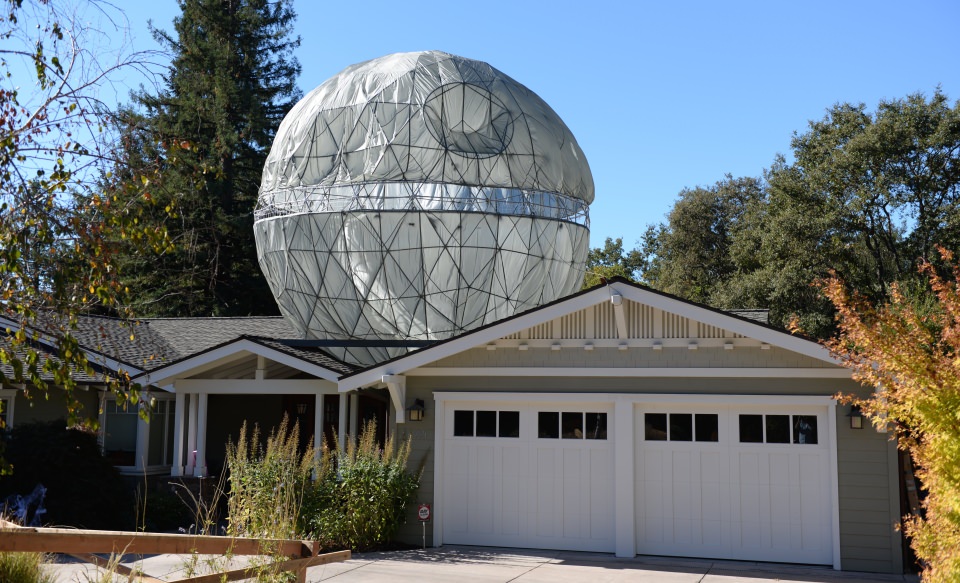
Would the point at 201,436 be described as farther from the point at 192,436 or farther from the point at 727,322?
the point at 727,322

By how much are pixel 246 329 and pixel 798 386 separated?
13737mm

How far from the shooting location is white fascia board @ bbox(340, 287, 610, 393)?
1277 cm

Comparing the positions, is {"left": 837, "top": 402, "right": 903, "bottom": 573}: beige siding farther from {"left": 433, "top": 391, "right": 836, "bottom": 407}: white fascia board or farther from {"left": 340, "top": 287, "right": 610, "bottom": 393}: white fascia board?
{"left": 340, "top": 287, "right": 610, "bottom": 393}: white fascia board

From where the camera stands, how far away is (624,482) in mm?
12664

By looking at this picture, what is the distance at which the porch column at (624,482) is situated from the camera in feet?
41.1

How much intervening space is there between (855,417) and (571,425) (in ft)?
12.2

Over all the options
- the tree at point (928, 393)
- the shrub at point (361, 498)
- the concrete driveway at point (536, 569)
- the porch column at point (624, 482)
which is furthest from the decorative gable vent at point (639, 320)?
the tree at point (928, 393)

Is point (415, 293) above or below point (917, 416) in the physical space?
above

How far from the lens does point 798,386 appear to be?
12.2 m

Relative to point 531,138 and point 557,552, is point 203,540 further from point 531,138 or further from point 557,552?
point 531,138

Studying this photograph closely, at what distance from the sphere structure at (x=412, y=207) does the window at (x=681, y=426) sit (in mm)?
6774

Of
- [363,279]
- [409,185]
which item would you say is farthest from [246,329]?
[409,185]

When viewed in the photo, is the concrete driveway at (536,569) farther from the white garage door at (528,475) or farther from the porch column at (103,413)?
the porch column at (103,413)

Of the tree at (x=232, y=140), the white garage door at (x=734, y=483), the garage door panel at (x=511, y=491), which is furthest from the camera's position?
the tree at (x=232, y=140)
